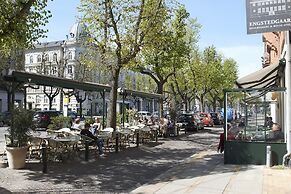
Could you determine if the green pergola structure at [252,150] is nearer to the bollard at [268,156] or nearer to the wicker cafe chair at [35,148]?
the bollard at [268,156]

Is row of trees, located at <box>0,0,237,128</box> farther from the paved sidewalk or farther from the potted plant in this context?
the paved sidewalk

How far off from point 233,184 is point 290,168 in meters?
2.72

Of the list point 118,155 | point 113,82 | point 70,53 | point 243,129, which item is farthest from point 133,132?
point 70,53

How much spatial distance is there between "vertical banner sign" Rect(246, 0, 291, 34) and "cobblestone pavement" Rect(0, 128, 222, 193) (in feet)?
16.9

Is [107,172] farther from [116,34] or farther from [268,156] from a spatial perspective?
[116,34]

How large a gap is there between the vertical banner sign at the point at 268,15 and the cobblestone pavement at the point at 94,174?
516cm

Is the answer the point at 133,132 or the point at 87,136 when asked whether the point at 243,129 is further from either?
the point at 133,132

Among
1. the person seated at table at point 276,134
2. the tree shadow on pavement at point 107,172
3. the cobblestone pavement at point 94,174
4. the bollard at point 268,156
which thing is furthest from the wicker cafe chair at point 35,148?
the person seated at table at point 276,134

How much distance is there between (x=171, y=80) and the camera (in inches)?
1576

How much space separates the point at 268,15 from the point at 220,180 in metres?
4.77

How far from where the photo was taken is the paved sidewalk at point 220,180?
8750 millimetres

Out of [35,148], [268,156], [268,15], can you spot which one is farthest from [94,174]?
[268,15]

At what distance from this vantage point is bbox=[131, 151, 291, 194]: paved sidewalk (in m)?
8.75

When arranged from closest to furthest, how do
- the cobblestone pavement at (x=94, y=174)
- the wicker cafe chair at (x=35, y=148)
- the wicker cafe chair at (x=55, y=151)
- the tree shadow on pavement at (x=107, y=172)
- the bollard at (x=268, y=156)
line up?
the cobblestone pavement at (x=94, y=174) → the tree shadow on pavement at (x=107, y=172) → the bollard at (x=268, y=156) → the wicker cafe chair at (x=35, y=148) → the wicker cafe chair at (x=55, y=151)
